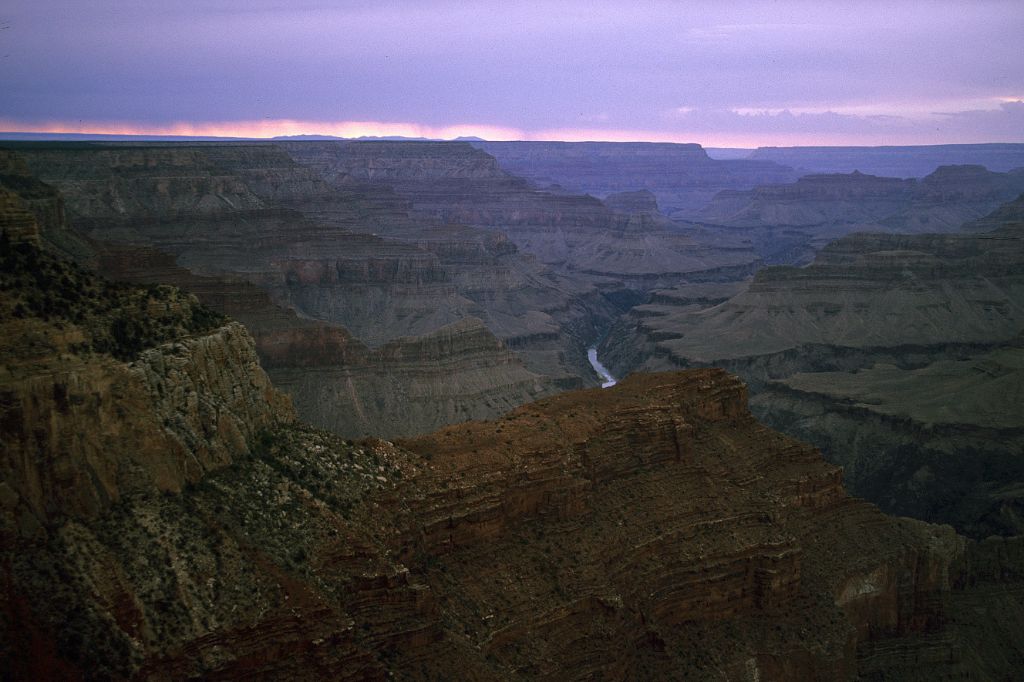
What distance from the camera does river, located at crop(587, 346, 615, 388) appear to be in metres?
111

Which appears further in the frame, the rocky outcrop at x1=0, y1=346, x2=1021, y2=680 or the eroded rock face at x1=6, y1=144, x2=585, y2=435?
the eroded rock face at x1=6, y1=144, x2=585, y2=435

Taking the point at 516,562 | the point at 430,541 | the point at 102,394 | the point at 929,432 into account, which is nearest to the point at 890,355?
the point at 929,432

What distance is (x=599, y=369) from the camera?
12238 centimetres

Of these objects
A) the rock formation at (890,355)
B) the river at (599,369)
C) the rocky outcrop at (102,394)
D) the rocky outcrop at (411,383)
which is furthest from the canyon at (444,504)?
the river at (599,369)

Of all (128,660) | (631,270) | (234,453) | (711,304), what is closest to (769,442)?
(234,453)

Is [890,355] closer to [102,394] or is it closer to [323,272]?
[323,272]

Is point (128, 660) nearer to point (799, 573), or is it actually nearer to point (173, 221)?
point (799, 573)

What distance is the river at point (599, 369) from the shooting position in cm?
11125

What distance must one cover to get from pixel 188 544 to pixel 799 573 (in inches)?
963

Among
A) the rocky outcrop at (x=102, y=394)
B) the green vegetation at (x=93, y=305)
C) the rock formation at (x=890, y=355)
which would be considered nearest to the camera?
the rocky outcrop at (x=102, y=394)

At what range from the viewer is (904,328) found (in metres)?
115

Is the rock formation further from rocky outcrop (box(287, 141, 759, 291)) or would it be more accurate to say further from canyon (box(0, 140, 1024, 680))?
rocky outcrop (box(287, 141, 759, 291))

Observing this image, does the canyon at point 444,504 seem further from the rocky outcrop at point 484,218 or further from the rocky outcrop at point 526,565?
the rocky outcrop at point 484,218

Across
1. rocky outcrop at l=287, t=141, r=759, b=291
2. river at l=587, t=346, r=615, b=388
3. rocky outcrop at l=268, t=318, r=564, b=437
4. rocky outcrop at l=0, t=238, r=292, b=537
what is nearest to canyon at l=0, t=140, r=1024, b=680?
rocky outcrop at l=0, t=238, r=292, b=537
